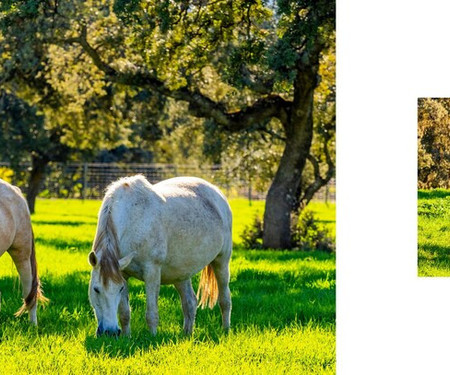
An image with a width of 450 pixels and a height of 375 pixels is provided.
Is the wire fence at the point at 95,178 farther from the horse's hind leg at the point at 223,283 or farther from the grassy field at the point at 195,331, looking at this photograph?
the horse's hind leg at the point at 223,283

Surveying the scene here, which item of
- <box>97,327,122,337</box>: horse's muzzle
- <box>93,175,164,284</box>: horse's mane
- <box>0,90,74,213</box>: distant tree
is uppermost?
<box>0,90,74,213</box>: distant tree

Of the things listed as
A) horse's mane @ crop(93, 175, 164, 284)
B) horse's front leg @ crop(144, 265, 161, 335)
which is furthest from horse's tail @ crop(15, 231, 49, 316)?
horse's mane @ crop(93, 175, 164, 284)

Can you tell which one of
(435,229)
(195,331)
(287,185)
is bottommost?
(195,331)

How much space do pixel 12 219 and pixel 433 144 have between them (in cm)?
377

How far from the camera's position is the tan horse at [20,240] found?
791 cm

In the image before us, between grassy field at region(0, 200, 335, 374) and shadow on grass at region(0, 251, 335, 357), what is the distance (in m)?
0.01

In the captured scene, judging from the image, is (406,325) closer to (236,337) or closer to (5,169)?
(236,337)

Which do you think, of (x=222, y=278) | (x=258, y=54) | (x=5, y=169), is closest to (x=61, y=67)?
(x=258, y=54)

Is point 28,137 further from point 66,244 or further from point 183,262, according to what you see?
point 183,262

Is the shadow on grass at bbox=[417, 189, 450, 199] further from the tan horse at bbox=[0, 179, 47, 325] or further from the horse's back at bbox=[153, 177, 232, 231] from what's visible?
the tan horse at bbox=[0, 179, 47, 325]

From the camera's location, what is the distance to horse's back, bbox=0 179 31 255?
25.9 ft

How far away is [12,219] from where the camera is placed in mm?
8016

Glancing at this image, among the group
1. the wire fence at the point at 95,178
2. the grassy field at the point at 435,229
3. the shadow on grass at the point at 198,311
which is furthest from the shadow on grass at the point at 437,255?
the wire fence at the point at 95,178

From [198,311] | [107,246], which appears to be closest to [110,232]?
[107,246]
